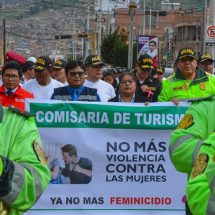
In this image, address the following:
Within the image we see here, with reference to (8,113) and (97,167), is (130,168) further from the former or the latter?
(8,113)

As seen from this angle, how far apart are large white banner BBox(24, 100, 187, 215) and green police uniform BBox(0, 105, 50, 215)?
367 cm

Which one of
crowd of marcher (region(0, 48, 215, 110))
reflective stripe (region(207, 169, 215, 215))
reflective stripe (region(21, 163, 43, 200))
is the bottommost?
crowd of marcher (region(0, 48, 215, 110))

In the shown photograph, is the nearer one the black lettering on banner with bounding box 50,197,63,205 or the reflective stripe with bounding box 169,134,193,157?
the reflective stripe with bounding box 169,134,193,157

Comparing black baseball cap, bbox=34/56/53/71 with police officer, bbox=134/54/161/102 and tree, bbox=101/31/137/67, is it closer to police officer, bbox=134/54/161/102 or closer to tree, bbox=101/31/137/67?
police officer, bbox=134/54/161/102

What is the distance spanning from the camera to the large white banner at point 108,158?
6.64 meters

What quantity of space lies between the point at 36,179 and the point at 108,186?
13.2 feet

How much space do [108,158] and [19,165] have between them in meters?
4.07

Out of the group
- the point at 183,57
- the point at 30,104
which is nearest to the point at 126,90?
the point at 183,57

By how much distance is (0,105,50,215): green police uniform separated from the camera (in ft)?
8.15

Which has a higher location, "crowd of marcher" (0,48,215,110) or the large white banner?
"crowd of marcher" (0,48,215,110)

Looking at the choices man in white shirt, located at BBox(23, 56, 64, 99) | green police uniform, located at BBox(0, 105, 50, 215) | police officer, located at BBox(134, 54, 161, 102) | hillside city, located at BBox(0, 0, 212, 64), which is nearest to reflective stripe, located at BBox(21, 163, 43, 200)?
green police uniform, located at BBox(0, 105, 50, 215)

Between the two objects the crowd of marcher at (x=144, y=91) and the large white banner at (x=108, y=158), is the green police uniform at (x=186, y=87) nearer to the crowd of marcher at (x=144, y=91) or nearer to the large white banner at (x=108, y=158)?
the crowd of marcher at (x=144, y=91)

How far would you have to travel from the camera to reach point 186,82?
7215 mm

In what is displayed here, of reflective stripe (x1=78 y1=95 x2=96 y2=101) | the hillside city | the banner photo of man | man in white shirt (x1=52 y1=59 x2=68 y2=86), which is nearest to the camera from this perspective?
reflective stripe (x1=78 y1=95 x2=96 y2=101)
